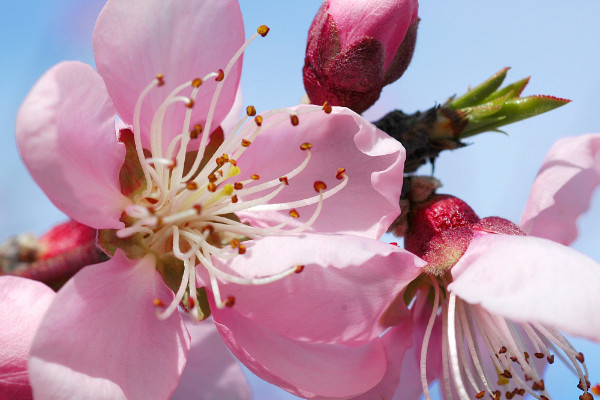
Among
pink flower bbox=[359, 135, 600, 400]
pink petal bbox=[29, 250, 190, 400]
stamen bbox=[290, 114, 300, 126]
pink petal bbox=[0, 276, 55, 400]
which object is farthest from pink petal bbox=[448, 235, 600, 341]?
pink petal bbox=[0, 276, 55, 400]

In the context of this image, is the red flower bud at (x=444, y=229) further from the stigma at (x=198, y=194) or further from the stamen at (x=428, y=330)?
the stigma at (x=198, y=194)

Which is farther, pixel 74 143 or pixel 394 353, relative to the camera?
pixel 394 353

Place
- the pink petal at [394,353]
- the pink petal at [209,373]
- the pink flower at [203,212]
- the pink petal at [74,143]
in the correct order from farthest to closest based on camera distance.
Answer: the pink petal at [209,373], the pink petal at [394,353], the pink flower at [203,212], the pink petal at [74,143]

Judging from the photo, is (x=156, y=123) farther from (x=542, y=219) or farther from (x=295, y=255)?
(x=542, y=219)

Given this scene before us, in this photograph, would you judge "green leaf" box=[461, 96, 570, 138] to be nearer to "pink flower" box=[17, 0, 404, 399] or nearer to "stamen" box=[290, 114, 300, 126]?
"pink flower" box=[17, 0, 404, 399]

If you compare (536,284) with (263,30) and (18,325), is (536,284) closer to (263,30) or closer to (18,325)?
(263,30)

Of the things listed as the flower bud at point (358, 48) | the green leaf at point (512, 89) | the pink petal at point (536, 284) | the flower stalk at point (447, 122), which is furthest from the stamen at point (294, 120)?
the green leaf at point (512, 89)

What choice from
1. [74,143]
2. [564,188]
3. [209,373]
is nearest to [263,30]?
[74,143]

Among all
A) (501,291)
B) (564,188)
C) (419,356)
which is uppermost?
(501,291)
